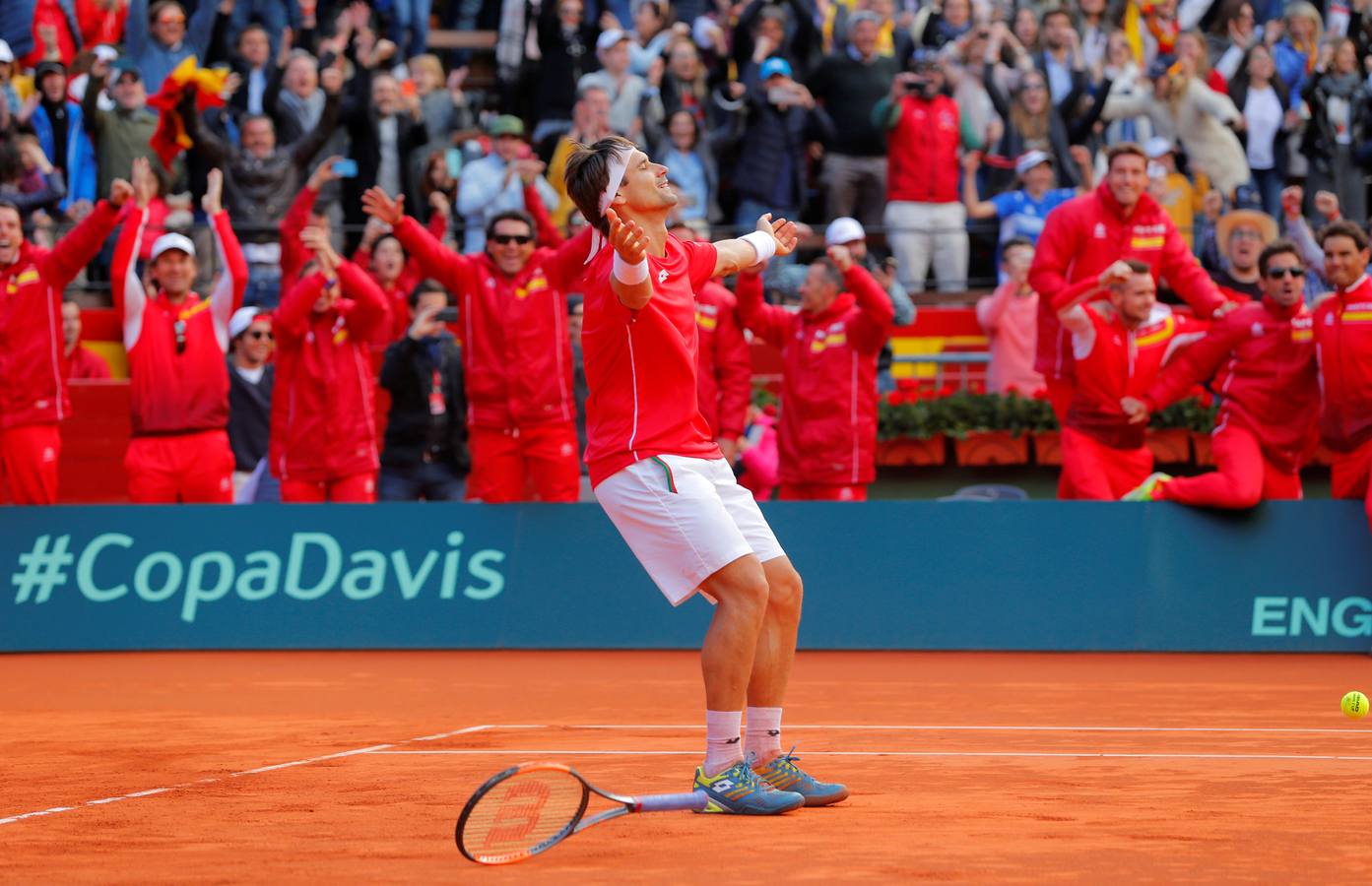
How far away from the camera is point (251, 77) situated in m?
18.5

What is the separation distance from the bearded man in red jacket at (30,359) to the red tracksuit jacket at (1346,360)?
8403mm

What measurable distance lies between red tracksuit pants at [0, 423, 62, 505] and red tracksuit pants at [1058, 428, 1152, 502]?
716cm

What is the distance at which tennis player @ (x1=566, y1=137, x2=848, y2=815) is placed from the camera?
6.71 m

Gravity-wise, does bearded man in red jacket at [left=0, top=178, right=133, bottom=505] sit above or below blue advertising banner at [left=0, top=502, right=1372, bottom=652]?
above

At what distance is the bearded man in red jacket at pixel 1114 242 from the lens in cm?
1320

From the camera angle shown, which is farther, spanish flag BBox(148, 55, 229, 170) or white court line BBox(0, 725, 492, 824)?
spanish flag BBox(148, 55, 229, 170)

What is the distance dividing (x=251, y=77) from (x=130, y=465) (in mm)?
5882

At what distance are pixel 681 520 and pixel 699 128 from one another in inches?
478

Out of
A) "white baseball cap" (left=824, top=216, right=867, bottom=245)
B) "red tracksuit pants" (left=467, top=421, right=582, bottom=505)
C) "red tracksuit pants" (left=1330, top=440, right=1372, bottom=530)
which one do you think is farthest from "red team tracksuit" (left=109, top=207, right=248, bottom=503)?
"red tracksuit pants" (left=1330, top=440, right=1372, bottom=530)

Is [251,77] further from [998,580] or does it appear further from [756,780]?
[756,780]

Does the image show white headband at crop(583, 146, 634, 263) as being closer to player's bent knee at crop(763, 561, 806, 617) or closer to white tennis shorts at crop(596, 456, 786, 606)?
white tennis shorts at crop(596, 456, 786, 606)

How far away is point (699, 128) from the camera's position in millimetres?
18438

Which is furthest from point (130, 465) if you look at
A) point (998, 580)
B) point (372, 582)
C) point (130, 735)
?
point (998, 580)

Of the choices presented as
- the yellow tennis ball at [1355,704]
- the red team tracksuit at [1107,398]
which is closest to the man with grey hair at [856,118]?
the red team tracksuit at [1107,398]
